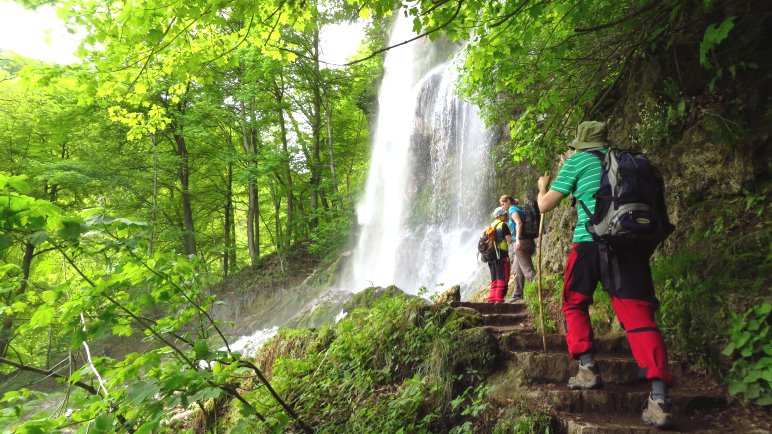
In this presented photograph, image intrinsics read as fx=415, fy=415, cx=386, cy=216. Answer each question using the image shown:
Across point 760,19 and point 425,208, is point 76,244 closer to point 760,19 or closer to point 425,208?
point 760,19

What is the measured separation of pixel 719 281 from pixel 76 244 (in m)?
4.00

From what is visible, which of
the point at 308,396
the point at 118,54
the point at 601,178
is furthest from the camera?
the point at 308,396

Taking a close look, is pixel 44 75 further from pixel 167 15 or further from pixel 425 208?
pixel 425 208

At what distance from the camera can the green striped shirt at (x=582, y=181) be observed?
→ 2779mm

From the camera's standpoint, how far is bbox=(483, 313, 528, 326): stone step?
16.0 feet

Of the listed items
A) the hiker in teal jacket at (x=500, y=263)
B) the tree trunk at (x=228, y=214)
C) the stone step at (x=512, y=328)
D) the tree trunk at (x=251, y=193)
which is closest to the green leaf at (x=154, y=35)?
the stone step at (x=512, y=328)

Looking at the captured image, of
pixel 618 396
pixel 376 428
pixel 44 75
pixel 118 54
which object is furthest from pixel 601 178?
pixel 44 75

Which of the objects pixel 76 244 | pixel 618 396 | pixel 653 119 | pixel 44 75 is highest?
pixel 44 75

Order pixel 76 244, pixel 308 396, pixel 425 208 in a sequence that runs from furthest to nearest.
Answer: pixel 425 208
pixel 308 396
pixel 76 244

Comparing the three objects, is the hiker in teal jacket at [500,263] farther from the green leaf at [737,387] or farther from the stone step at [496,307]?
the green leaf at [737,387]

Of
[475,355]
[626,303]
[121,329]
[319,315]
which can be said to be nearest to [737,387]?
[626,303]

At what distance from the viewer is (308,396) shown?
13.1 feet

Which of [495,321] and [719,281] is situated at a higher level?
[719,281]

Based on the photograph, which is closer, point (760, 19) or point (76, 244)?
point (76, 244)
